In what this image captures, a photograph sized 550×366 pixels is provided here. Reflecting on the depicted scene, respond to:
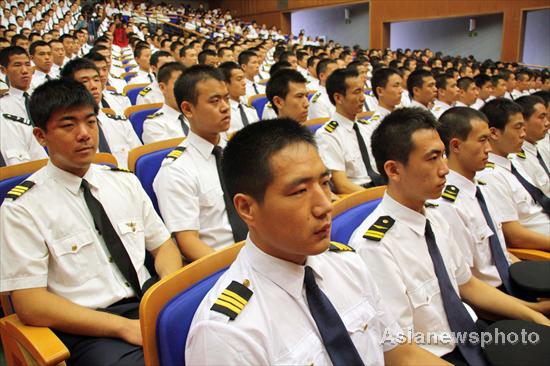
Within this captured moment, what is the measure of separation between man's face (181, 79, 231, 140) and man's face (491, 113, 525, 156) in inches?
60.0

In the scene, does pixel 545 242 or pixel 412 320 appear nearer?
pixel 412 320

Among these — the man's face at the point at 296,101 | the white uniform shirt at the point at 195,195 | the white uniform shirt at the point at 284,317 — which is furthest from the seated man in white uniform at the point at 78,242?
the man's face at the point at 296,101

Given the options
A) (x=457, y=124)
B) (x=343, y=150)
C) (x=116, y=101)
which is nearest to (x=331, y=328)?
(x=457, y=124)

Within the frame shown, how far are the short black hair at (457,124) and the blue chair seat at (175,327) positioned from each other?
1.41m

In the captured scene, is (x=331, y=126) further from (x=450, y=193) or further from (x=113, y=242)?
(x=113, y=242)

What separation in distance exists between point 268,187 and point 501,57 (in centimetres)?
1323

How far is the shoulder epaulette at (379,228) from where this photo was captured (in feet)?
4.30

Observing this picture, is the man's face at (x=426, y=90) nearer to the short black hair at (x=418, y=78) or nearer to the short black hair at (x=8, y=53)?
the short black hair at (x=418, y=78)

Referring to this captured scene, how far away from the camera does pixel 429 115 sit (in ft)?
5.08

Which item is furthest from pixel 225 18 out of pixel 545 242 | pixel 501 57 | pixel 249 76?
pixel 545 242

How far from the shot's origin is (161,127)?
312cm

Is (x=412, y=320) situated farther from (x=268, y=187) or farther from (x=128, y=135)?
(x=128, y=135)

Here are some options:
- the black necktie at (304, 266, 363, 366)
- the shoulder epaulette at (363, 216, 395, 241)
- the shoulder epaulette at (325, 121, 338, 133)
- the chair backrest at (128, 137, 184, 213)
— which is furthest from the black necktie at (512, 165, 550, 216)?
the chair backrest at (128, 137, 184, 213)

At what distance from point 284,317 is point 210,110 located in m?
1.34
